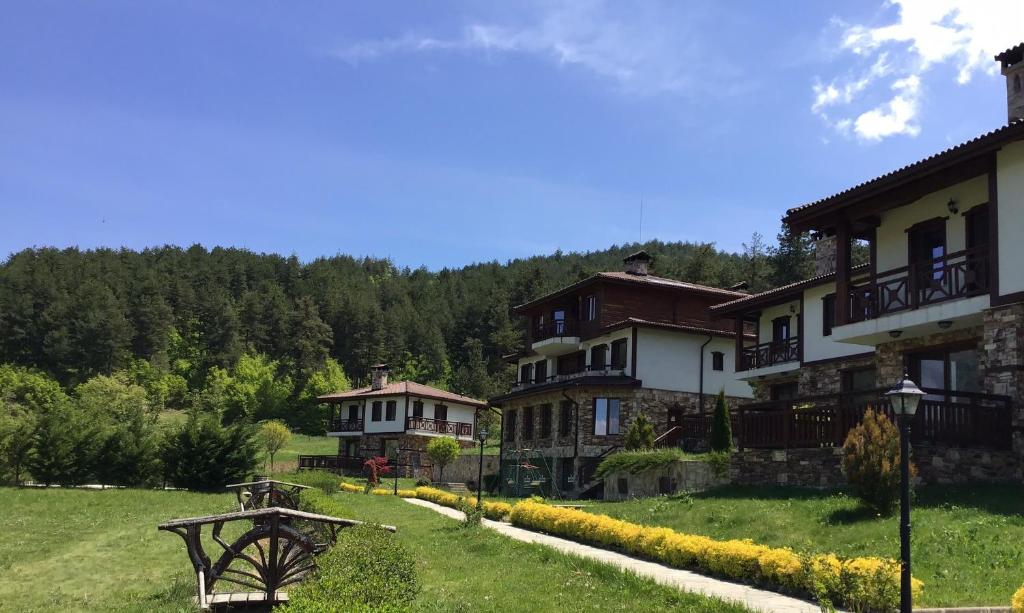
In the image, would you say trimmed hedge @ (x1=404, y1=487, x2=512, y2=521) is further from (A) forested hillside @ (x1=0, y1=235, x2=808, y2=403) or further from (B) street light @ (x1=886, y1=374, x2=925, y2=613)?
(A) forested hillside @ (x1=0, y1=235, x2=808, y2=403)

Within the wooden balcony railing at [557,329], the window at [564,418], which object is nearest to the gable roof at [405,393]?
the wooden balcony railing at [557,329]

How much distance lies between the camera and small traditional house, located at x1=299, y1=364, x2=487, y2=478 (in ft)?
184

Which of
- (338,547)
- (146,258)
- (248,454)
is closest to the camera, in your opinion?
(338,547)

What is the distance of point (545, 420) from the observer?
132 ft

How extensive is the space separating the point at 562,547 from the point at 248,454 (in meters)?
23.5

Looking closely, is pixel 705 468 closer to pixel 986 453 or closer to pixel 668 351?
pixel 986 453

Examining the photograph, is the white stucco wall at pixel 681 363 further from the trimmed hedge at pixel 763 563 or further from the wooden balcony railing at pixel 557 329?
the trimmed hedge at pixel 763 563

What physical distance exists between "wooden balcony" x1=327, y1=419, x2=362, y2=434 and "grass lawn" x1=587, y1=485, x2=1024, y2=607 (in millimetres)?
42265

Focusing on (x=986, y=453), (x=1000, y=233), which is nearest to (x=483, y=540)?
(x=986, y=453)

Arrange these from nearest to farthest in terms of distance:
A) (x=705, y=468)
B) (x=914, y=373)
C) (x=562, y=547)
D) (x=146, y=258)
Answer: (x=562, y=547) → (x=914, y=373) → (x=705, y=468) → (x=146, y=258)

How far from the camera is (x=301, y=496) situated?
2350cm

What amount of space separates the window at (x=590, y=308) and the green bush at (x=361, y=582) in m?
28.9

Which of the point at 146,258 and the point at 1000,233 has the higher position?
the point at 146,258

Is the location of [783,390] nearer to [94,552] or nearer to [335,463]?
[94,552]
